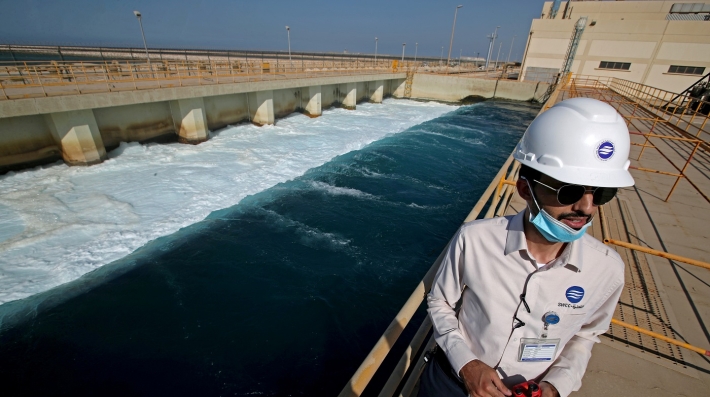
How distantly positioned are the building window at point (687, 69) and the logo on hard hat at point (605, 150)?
40.2 m

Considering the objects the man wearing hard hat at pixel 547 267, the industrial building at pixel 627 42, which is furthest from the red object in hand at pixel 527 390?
the industrial building at pixel 627 42

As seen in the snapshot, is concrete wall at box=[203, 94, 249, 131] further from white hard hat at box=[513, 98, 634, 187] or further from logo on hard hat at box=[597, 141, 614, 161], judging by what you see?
logo on hard hat at box=[597, 141, 614, 161]

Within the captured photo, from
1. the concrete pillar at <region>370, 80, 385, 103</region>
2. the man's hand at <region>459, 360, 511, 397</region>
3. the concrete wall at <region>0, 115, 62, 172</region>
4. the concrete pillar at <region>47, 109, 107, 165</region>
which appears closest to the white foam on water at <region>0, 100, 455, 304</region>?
the concrete pillar at <region>47, 109, 107, 165</region>

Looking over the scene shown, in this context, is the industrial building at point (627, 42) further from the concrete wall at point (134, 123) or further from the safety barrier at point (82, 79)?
the concrete wall at point (134, 123)

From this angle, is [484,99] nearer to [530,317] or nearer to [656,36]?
[656,36]

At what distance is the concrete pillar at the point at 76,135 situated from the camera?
11.7 m

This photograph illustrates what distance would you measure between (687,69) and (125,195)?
4294 cm

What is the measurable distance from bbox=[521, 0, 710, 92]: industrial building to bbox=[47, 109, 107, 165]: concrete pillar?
39.6m

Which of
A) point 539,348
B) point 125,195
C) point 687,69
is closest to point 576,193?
point 539,348

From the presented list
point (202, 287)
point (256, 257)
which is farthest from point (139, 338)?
point (256, 257)

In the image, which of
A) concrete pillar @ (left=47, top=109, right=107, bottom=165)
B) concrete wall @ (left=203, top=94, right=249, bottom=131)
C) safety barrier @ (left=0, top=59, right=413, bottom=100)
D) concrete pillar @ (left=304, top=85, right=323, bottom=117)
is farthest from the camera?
concrete pillar @ (left=304, top=85, right=323, bottom=117)

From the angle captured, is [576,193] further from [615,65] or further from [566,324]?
[615,65]

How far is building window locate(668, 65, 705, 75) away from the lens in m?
27.2

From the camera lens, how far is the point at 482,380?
5.04 ft
